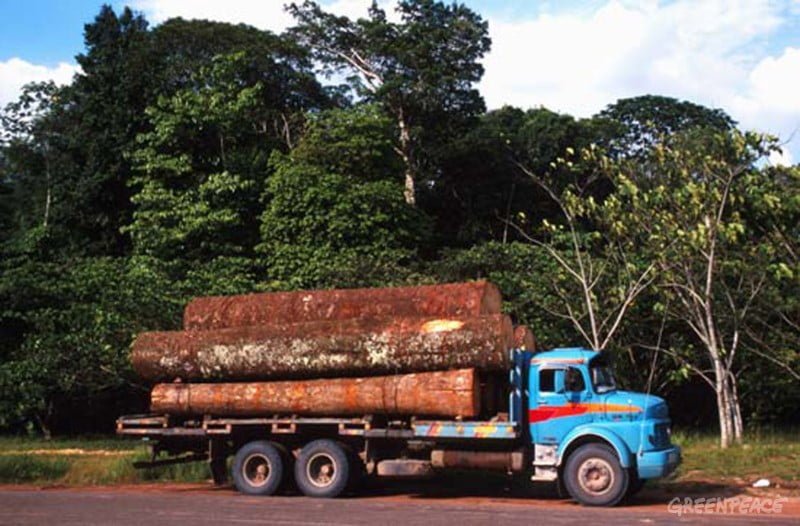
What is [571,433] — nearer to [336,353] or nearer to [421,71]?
[336,353]

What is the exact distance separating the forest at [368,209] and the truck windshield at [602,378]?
580 cm

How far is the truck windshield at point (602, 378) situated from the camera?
49.9 ft

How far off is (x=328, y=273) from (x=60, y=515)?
613 inches

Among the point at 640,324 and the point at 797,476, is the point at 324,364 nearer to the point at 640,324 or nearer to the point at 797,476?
the point at 797,476

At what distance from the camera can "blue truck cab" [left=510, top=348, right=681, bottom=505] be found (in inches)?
570

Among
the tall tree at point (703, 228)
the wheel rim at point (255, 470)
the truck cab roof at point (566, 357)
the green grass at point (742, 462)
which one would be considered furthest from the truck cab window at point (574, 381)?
the tall tree at point (703, 228)

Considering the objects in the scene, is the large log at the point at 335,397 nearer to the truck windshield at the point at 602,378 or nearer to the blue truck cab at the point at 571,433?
the blue truck cab at the point at 571,433

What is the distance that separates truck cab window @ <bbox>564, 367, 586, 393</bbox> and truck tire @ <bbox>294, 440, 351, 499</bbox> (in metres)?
3.75

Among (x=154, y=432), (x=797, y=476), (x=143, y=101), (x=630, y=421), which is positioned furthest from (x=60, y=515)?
(x=143, y=101)

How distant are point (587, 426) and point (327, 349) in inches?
175

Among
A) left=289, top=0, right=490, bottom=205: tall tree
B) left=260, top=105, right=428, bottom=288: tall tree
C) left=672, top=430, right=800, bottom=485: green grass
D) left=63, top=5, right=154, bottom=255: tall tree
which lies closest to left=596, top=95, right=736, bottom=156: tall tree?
left=289, top=0, right=490, bottom=205: tall tree

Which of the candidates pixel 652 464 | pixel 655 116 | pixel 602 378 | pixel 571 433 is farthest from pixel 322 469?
pixel 655 116

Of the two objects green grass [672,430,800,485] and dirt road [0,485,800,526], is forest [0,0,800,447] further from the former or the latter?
dirt road [0,485,800,526]

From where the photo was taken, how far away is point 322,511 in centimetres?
1390
